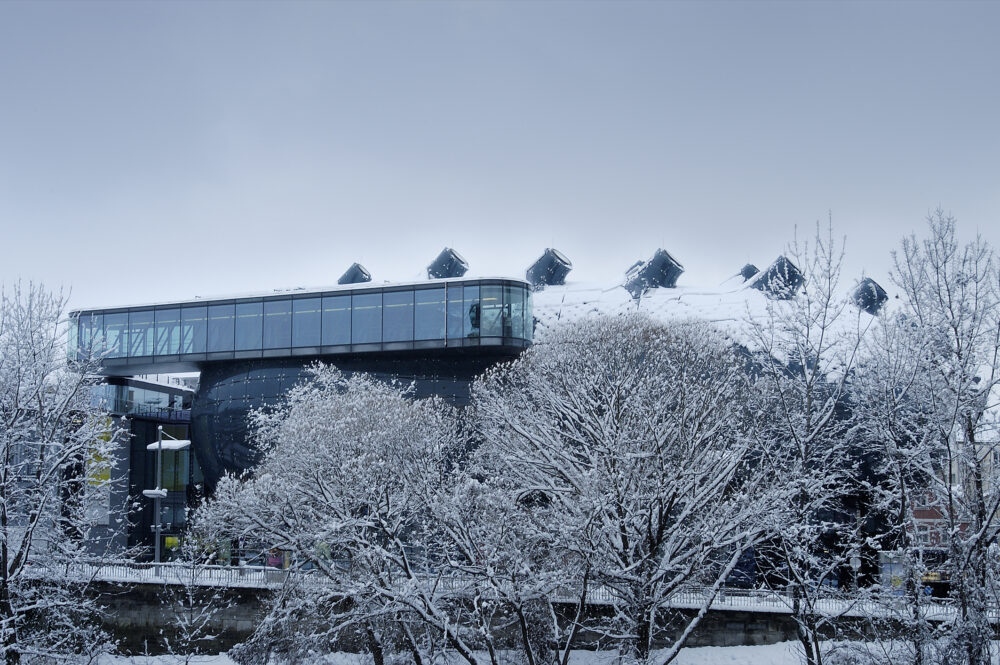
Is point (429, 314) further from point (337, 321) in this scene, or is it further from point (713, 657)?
point (713, 657)

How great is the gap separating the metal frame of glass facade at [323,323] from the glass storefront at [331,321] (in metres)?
0.06

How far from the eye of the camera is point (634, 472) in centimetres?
2177

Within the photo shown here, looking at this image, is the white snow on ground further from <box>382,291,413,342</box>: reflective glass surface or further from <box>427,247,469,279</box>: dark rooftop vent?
<box>427,247,469,279</box>: dark rooftop vent

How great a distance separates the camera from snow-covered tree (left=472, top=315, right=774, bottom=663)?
21516 millimetres

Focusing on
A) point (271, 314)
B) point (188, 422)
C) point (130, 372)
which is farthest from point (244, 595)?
point (188, 422)

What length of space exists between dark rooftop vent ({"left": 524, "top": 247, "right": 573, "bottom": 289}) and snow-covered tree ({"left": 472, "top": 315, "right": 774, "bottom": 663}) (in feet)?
161

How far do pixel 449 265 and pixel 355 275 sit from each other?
8380 mm

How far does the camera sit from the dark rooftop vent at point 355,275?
77125mm

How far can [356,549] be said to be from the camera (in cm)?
2684

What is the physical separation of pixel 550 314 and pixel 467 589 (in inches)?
1840

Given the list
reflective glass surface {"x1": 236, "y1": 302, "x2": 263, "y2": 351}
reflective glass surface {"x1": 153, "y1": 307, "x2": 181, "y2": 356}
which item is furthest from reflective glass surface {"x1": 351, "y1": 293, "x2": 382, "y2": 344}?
reflective glass surface {"x1": 153, "y1": 307, "x2": 181, "y2": 356}

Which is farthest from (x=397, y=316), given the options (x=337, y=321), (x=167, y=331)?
(x=167, y=331)

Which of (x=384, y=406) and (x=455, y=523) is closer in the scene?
(x=455, y=523)

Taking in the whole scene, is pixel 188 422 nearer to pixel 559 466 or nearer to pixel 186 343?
pixel 186 343
